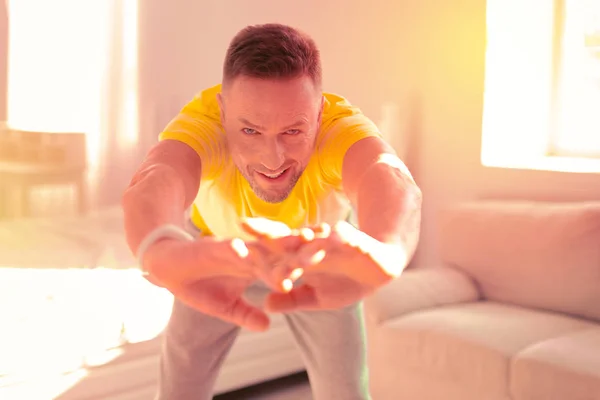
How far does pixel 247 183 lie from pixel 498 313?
1560 millimetres

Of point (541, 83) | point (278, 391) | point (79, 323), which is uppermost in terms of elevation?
point (541, 83)

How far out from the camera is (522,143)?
11.3 feet

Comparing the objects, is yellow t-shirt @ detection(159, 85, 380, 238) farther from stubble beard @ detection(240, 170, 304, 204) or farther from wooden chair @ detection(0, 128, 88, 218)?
wooden chair @ detection(0, 128, 88, 218)

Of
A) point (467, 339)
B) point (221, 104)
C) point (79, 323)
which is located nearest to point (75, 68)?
point (79, 323)

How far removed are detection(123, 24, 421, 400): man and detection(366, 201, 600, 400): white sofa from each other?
880mm

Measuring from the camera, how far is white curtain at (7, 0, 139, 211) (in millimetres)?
2822

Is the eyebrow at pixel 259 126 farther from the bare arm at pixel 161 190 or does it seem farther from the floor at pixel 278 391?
the floor at pixel 278 391

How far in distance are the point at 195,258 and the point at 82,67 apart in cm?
230

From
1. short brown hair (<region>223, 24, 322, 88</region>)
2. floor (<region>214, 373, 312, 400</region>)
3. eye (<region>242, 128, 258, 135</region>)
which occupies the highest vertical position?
short brown hair (<region>223, 24, 322, 88</region>)

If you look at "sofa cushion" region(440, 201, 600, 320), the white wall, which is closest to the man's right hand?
"sofa cushion" region(440, 201, 600, 320)

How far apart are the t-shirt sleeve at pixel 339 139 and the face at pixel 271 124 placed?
41 millimetres

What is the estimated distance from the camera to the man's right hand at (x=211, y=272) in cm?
94

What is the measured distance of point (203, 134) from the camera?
1.38 meters

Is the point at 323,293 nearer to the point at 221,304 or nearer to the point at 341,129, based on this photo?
the point at 221,304
